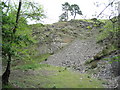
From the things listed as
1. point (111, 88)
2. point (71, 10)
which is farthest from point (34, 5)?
point (71, 10)

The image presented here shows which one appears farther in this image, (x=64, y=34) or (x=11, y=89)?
(x=64, y=34)

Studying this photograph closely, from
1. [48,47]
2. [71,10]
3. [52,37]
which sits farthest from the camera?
[71,10]

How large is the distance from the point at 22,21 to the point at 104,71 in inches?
500

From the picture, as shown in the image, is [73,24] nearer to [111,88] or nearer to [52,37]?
[52,37]

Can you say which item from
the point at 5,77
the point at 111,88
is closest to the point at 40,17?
the point at 5,77

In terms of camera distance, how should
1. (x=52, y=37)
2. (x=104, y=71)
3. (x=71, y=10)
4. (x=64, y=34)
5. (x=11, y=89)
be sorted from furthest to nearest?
(x=71, y=10), (x=64, y=34), (x=52, y=37), (x=104, y=71), (x=11, y=89)

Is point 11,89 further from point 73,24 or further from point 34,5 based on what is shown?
point 73,24

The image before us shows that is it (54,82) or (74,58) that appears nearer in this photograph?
(54,82)

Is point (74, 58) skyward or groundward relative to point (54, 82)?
groundward

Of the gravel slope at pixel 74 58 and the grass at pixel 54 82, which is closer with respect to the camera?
the grass at pixel 54 82

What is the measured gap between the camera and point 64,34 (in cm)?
5225

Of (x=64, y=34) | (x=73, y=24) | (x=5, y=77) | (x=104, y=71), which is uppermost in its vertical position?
(x=73, y=24)

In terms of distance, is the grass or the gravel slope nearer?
the grass

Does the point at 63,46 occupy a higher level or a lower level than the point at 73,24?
lower
